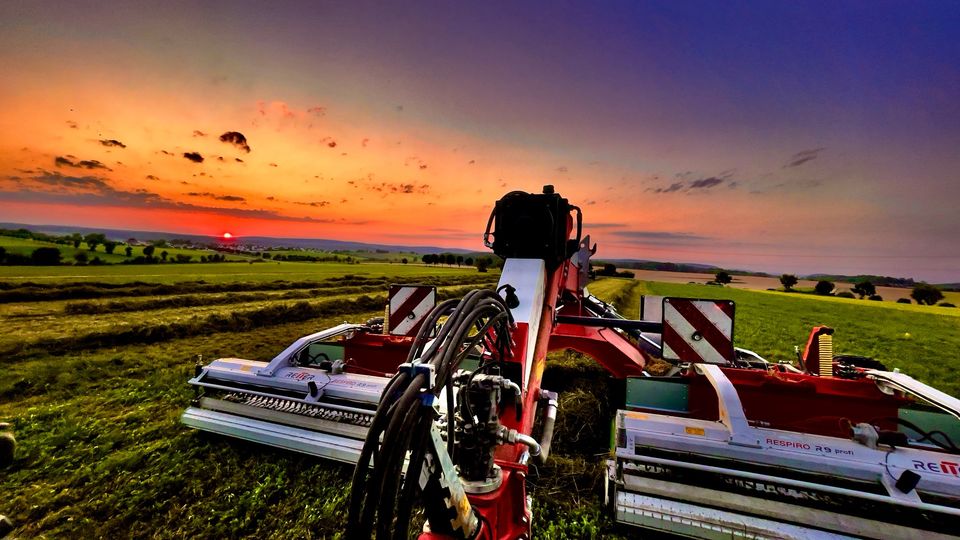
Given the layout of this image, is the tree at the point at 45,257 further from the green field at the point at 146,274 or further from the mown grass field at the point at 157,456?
the mown grass field at the point at 157,456

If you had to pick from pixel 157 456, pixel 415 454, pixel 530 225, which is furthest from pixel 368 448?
pixel 157 456

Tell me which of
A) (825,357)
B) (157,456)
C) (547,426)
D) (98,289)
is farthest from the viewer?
(98,289)

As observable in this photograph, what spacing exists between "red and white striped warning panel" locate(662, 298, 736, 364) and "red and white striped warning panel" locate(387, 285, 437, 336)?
2462mm

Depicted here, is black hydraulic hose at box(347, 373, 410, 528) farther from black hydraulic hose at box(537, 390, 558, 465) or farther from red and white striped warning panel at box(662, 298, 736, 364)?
red and white striped warning panel at box(662, 298, 736, 364)

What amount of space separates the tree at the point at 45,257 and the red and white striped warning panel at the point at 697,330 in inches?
1354

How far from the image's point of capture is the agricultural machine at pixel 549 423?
5.32 feet

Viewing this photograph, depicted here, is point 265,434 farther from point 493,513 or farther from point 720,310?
point 720,310

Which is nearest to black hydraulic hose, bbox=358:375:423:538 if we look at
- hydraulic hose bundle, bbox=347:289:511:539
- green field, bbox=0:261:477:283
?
hydraulic hose bundle, bbox=347:289:511:539

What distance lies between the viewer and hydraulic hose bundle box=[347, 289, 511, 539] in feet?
4.13

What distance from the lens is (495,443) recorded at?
1918 mm

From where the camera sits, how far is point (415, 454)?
1.42 m

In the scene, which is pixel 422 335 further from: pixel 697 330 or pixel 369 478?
pixel 697 330

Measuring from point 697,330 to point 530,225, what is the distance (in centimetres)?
198

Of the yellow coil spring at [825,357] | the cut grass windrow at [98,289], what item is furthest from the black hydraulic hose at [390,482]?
the cut grass windrow at [98,289]
